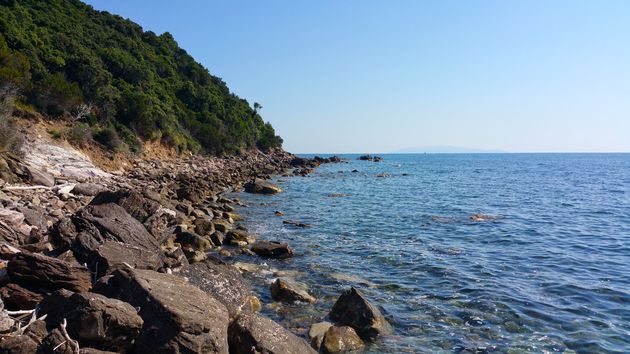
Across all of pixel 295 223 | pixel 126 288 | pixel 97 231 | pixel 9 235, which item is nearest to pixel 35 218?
pixel 9 235

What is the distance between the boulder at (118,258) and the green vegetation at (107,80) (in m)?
21.9

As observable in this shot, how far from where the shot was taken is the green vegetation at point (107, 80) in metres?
30.6

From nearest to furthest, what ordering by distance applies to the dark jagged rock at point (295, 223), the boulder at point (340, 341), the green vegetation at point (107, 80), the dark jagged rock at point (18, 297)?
the dark jagged rock at point (18, 297), the boulder at point (340, 341), the dark jagged rock at point (295, 223), the green vegetation at point (107, 80)

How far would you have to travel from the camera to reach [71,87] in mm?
Answer: 32750

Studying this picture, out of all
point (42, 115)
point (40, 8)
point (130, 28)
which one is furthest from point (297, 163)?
point (42, 115)

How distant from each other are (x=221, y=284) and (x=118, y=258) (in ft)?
7.23

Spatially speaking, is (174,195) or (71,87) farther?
(71,87)

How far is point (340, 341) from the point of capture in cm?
856

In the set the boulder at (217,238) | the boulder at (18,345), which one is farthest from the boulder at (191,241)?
the boulder at (18,345)

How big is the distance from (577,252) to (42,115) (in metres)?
31.7

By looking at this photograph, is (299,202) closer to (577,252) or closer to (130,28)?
(577,252)

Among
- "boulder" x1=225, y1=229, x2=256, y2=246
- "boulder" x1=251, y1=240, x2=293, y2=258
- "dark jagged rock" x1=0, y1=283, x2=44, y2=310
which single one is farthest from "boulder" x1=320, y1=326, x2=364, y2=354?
"boulder" x1=225, y1=229, x2=256, y2=246

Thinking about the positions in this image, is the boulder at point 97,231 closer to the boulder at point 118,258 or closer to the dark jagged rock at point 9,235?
the boulder at point 118,258

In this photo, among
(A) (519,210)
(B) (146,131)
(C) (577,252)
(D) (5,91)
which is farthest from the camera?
(B) (146,131)
